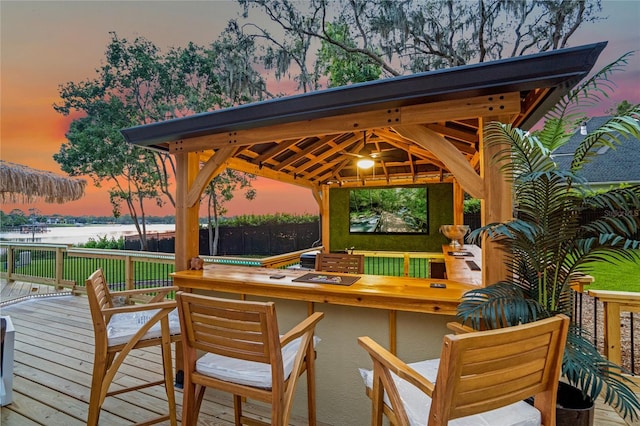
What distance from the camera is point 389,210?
25.2 ft

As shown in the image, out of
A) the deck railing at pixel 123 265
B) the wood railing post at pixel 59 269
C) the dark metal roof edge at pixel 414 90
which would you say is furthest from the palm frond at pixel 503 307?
the wood railing post at pixel 59 269

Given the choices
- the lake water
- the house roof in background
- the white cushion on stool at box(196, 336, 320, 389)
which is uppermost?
the house roof in background

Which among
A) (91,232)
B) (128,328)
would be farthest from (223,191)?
(128,328)

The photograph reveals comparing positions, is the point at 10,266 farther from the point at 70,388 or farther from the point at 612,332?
the point at 612,332

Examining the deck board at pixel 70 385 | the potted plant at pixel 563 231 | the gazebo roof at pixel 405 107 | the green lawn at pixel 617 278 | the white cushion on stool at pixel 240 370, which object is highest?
the gazebo roof at pixel 405 107

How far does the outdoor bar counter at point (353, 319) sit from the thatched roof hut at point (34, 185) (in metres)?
4.46

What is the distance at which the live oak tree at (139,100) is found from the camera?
8.85 meters

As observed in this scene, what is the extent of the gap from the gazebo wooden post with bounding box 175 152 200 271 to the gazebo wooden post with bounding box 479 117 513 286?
259cm

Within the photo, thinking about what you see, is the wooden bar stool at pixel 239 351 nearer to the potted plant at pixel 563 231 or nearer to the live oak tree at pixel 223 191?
the potted plant at pixel 563 231

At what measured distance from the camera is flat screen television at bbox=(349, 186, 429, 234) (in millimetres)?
7426

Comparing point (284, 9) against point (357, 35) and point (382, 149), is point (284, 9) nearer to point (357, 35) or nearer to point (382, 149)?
point (357, 35)

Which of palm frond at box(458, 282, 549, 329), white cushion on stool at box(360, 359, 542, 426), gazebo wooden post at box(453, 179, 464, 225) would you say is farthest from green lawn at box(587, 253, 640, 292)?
white cushion on stool at box(360, 359, 542, 426)

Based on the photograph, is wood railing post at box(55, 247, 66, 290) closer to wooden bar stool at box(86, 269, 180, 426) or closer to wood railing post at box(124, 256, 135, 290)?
wood railing post at box(124, 256, 135, 290)

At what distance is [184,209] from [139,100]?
8409 millimetres
